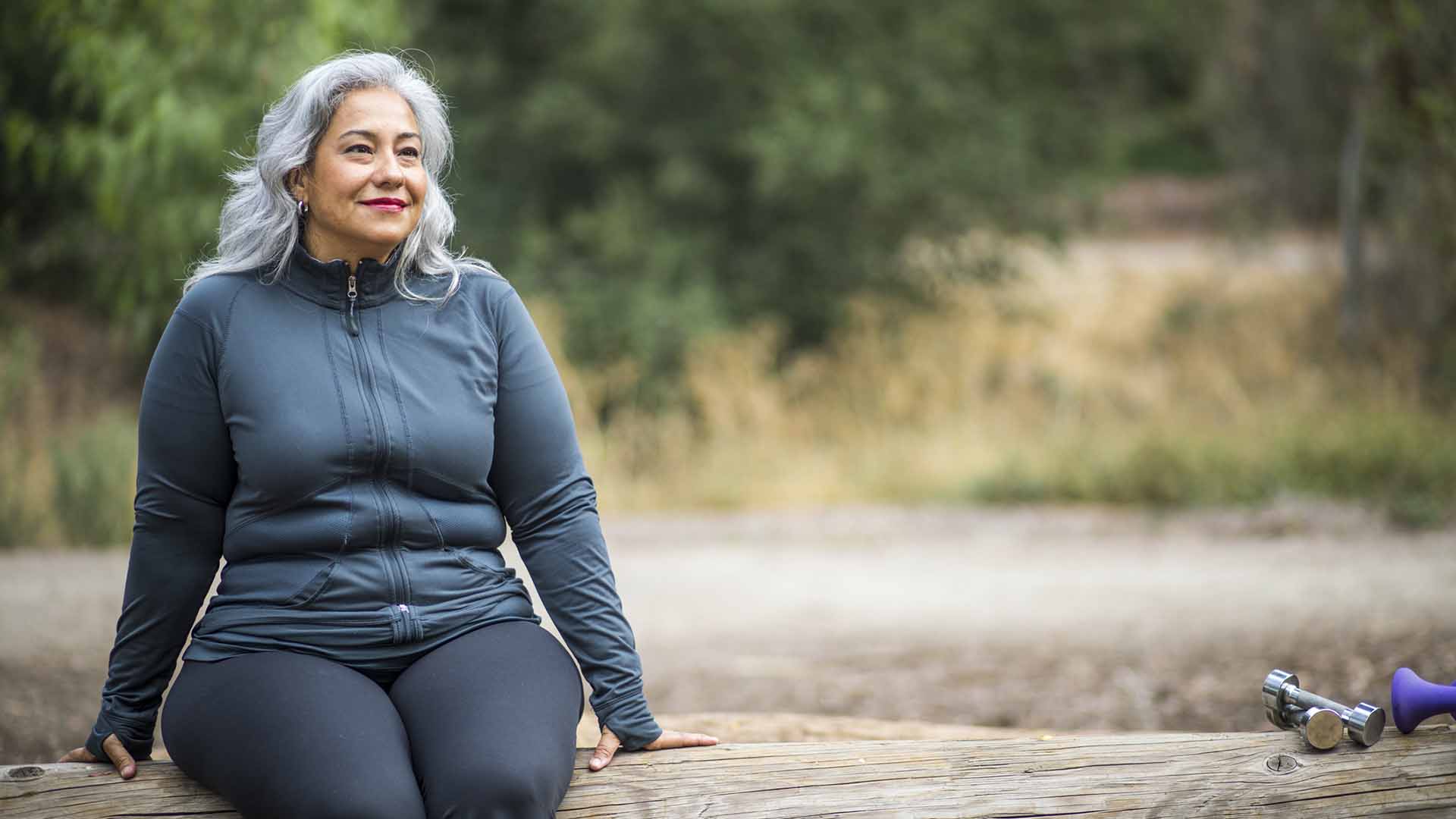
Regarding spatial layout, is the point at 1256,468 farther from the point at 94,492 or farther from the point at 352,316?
the point at 352,316

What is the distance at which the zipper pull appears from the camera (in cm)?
259

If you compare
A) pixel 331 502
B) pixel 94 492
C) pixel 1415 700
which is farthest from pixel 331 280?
pixel 94 492

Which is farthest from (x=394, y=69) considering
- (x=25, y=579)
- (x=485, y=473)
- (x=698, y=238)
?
(x=698, y=238)

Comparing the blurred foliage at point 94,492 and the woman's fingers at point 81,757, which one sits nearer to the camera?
the woman's fingers at point 81,757

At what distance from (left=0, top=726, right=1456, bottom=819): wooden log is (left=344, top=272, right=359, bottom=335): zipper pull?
83 cm

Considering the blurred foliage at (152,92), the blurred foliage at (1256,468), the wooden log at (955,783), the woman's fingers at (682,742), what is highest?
the blurred foliage at (152,92)

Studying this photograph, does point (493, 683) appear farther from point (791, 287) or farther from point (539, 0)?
point (539, 0)

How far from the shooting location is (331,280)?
2.62 meters

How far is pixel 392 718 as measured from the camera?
2.40 metres

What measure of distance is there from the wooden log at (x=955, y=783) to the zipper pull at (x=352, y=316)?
0.83 meters

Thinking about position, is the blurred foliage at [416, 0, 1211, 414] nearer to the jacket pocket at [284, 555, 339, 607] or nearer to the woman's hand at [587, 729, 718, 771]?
the woman's hand at [587, 729, 718, 771]

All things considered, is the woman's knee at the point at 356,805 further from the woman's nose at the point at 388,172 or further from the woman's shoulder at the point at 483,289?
the woman's nose at the point at 388,172

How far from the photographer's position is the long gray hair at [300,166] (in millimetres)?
2621

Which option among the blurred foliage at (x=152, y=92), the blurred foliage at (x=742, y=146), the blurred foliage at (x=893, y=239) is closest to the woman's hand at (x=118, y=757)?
the blurred foliage at (x=152, y=92)
